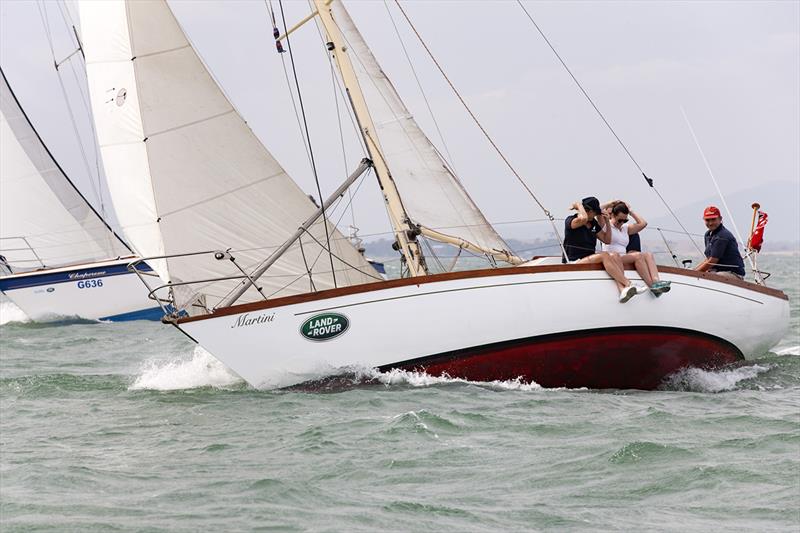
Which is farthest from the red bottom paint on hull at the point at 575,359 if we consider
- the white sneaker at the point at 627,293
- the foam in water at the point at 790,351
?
the foam in water at the point at 790,351

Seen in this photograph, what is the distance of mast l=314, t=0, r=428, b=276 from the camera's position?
12.3m

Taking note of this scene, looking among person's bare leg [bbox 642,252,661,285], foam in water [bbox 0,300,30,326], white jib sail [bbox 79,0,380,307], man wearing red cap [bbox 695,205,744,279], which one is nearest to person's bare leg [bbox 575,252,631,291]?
person's bare leg [bbox 642,252,661,285]

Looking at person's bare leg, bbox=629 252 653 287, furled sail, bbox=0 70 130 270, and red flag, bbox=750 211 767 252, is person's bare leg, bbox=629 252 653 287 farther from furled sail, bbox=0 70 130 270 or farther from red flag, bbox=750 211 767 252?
furled sail, bbox=0 70 130 270

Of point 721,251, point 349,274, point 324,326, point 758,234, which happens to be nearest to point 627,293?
point 721,251

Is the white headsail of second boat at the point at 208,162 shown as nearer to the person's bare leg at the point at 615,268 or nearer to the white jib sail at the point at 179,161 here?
the white jib sail at the point at 179,161

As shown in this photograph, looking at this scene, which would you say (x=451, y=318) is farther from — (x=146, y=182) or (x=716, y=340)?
(x=146, y=182)

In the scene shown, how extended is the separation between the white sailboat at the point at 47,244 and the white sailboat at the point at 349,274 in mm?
14670

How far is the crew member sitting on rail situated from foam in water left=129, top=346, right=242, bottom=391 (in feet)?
12.5

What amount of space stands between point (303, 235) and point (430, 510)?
681cm

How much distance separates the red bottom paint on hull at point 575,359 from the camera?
1112 centimetres

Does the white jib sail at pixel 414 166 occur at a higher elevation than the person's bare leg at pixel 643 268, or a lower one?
higher

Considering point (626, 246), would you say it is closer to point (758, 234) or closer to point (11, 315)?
point (758, 234)

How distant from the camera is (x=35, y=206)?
27172 mm

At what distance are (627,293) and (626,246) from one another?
108 centimetres
